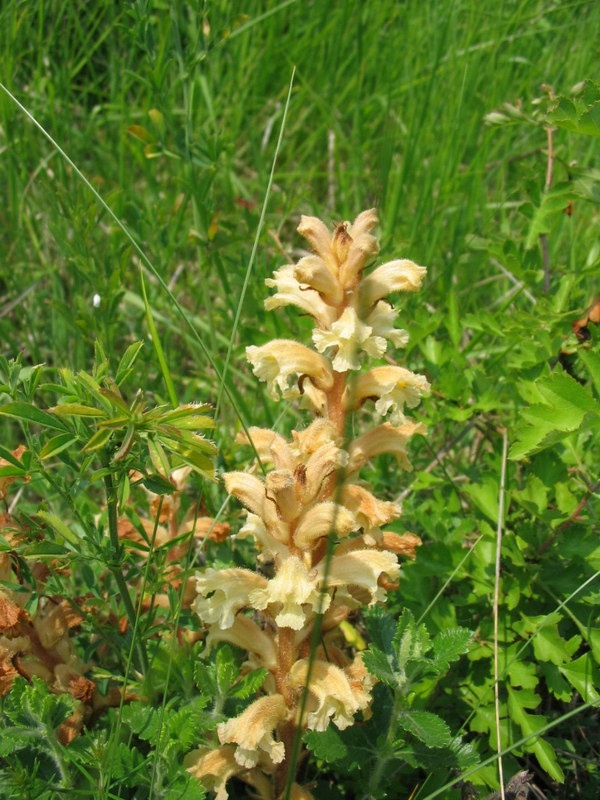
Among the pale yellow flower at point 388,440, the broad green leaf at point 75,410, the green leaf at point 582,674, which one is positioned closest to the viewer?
the broad green leaf at point 75,410

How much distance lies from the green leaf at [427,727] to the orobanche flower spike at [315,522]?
9cm

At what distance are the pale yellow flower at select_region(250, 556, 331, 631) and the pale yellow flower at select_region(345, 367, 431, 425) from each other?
0.42 m

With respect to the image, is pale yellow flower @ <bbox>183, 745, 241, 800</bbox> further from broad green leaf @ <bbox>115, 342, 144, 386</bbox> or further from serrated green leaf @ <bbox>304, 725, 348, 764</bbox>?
broad green leaf @ <bbox>115, 342, 144, 386</bbox>

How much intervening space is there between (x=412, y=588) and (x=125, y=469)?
31.3 inches

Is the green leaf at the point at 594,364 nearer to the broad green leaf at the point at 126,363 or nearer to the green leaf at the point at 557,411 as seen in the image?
the green leaf at the point at 557,411

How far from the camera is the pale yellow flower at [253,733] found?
148 cm

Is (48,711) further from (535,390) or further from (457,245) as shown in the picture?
Result: (457,245)

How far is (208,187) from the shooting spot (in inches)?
105

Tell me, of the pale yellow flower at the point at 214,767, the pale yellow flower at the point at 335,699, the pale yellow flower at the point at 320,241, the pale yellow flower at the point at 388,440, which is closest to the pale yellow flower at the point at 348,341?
the pale yellow flower at the point at 320,241

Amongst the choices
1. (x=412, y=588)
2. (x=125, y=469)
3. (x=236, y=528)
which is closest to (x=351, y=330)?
(x=125, y=469)

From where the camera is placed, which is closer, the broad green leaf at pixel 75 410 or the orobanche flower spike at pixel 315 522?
the broad green leaf at pixel 75 410

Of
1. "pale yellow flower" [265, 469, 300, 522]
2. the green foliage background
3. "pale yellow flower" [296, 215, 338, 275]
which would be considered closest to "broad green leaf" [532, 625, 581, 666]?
the green foliage background

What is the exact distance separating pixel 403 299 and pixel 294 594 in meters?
1.57

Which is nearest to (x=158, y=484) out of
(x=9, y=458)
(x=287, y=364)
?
(x=9, y=458)
